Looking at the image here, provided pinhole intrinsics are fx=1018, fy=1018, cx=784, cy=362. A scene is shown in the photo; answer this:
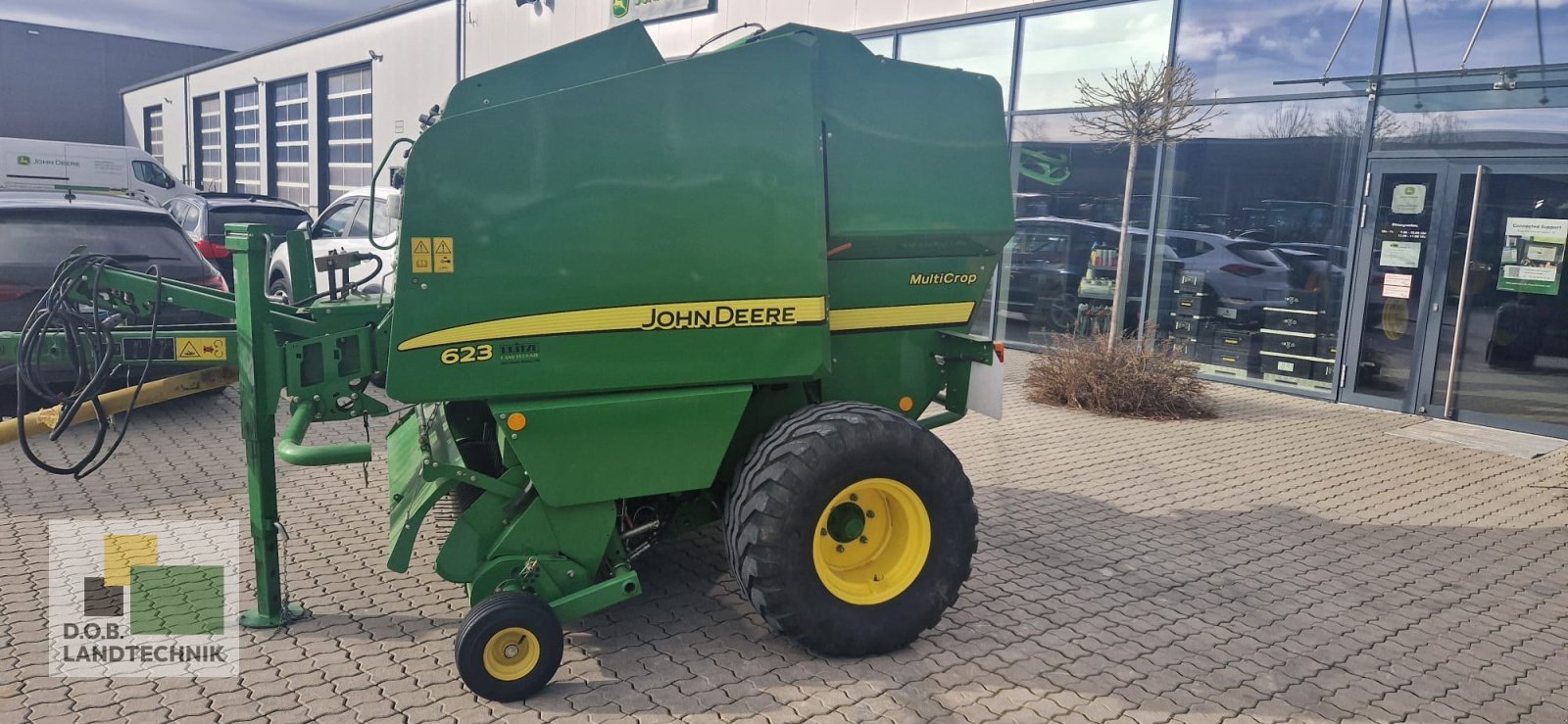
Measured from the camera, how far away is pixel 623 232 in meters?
3.58

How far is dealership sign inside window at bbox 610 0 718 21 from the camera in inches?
590

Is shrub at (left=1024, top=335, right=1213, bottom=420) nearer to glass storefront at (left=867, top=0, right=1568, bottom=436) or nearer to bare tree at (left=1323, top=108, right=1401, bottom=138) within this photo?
glass storefront at (left=867, top=0, right=1568, bottom=436)

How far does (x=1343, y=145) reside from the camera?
9328mm

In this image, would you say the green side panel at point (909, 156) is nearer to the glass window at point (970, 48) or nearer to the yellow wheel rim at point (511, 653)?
the yellow wheel rim at point (511, 653)

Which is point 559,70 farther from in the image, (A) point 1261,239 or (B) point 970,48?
(B) point 970,48

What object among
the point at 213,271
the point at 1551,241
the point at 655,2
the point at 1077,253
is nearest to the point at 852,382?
the point at 213,271

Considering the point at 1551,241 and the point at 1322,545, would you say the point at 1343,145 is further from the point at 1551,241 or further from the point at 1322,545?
the point at 1322,545

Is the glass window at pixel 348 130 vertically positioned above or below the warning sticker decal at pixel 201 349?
above

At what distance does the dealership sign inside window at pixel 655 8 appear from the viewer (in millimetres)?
14998

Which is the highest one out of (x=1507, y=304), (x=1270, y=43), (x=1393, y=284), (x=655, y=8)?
(x=655, y=8)

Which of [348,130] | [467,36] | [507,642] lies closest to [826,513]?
[507,642]

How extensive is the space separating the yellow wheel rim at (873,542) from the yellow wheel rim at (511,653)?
1.08 metres

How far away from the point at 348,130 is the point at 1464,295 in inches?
890

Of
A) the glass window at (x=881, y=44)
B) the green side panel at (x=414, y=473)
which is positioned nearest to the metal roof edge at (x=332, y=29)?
the glass window at (x=881, y=44)
